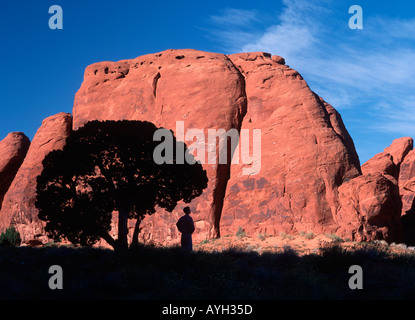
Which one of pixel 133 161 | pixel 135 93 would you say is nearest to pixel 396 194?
pixel 133 161

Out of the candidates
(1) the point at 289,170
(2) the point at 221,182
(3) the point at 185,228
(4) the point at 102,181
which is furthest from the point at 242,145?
(4) the point at 102,181

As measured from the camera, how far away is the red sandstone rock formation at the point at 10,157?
41844mm

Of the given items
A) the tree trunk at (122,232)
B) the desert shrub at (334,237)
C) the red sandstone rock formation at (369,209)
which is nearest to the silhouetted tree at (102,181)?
the tree trunk at (122,232)

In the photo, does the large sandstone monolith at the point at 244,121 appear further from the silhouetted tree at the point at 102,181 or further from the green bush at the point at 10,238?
the silhouetted tree at the point at 102,181

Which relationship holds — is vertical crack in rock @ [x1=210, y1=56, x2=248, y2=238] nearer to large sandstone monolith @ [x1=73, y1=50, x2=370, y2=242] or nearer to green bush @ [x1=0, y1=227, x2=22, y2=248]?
large sandstone monolith @ [x1=73, y1=50, x2=370, y2=242]

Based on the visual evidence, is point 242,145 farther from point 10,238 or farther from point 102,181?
point 10,238

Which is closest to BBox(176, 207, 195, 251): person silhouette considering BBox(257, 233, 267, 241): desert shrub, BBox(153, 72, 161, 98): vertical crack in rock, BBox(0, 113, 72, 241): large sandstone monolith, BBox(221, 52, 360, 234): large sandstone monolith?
BBox(257, 233, 267, 241): desert shrub

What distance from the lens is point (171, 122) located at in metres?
34.5

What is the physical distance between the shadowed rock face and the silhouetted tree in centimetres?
1264
